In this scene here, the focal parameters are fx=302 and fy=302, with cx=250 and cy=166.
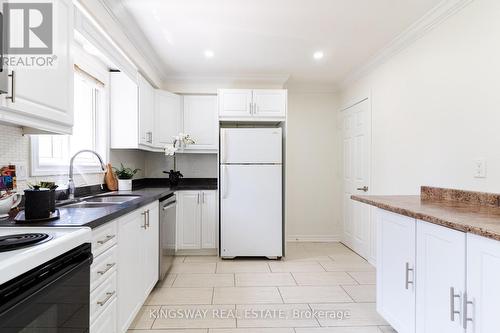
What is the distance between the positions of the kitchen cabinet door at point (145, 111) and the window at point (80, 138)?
363mm

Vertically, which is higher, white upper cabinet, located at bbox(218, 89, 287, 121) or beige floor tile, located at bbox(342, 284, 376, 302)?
white upper cabinet, located at bbox(218, 89, 287, 121)

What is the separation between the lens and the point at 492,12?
197cm

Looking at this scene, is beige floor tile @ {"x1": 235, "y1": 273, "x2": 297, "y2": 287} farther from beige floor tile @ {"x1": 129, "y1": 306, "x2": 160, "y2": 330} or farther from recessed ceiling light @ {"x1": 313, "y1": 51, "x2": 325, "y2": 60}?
recessed ceiling light @ {"x1": 313, "y1": 51, "x2": 325, "y2": 60}

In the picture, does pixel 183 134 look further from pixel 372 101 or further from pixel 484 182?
pixel 484 182

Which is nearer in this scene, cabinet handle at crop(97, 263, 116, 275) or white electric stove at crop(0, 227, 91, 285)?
white electric stove at crop(0, 227, 91, 285)

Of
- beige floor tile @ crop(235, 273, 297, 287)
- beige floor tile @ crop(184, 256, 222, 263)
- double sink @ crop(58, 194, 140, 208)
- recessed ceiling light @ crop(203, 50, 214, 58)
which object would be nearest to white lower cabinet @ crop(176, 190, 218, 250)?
beige floor tile @ crop(184, 256, 222, 263)

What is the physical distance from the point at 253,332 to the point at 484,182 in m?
1.88

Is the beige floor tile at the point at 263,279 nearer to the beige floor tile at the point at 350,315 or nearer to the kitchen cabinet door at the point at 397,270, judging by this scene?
the beige floor tile at the point at 350,315

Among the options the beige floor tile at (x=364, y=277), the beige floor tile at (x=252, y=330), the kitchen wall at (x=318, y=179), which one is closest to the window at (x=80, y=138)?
the beige floor tile at (x=252, y=330)

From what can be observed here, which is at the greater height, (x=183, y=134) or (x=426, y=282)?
(x=183, y=134)

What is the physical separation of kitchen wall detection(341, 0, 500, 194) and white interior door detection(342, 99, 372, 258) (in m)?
0.28

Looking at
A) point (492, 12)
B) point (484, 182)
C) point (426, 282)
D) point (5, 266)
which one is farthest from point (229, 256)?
point (492, 12)

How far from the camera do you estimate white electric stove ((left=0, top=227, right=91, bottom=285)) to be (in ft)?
2.78

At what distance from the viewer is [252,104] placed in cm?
390
